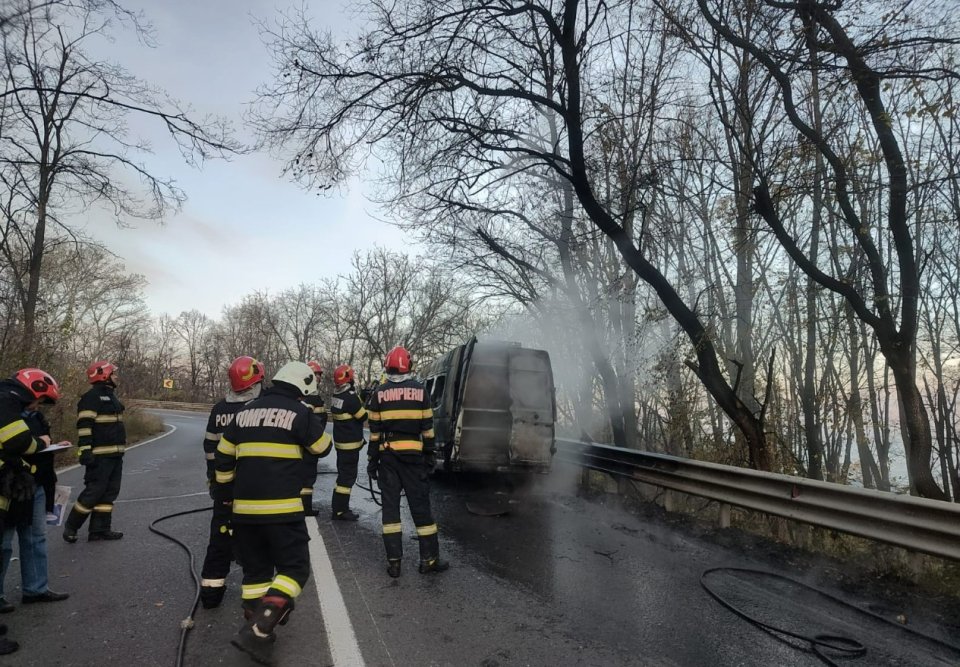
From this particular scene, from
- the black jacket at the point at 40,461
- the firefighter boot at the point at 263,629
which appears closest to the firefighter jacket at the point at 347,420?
the black jacket at the point at 40,461

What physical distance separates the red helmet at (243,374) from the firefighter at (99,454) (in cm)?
231

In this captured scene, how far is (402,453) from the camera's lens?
16.9 ft

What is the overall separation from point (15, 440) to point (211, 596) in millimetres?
1627

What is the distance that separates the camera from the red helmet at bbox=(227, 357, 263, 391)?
14.4 feet

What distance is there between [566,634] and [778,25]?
8194 mm

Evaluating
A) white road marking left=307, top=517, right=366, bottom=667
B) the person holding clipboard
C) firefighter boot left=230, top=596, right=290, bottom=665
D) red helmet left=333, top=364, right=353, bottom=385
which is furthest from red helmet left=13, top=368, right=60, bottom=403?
red helmet left=333, top=364, right=353, bottom=385

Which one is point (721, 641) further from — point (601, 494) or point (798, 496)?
point (601, 494)

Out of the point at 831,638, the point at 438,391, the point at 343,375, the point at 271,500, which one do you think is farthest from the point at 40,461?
the point at 438,391

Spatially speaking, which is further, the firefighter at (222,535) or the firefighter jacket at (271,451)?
the firefighter at (222,535)

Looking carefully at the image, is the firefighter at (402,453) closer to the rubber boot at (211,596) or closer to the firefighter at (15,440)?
the rubber boot at (211,596)

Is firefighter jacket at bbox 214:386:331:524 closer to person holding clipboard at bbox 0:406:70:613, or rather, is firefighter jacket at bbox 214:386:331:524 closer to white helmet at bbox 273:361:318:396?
white helmet at bbox 273:361:318:396

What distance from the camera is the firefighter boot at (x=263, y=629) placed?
3125 mm

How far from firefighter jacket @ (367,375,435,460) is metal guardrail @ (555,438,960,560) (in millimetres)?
3118

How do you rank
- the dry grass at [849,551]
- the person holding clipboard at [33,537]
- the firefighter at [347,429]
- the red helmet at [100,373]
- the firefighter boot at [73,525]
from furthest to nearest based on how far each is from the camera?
the firefighter at [347,429] → the red helmet at [100,373] → the firefighter boot at [73,525] → the dry grass at [849,551] → the person holding clipboard at [33,537]
